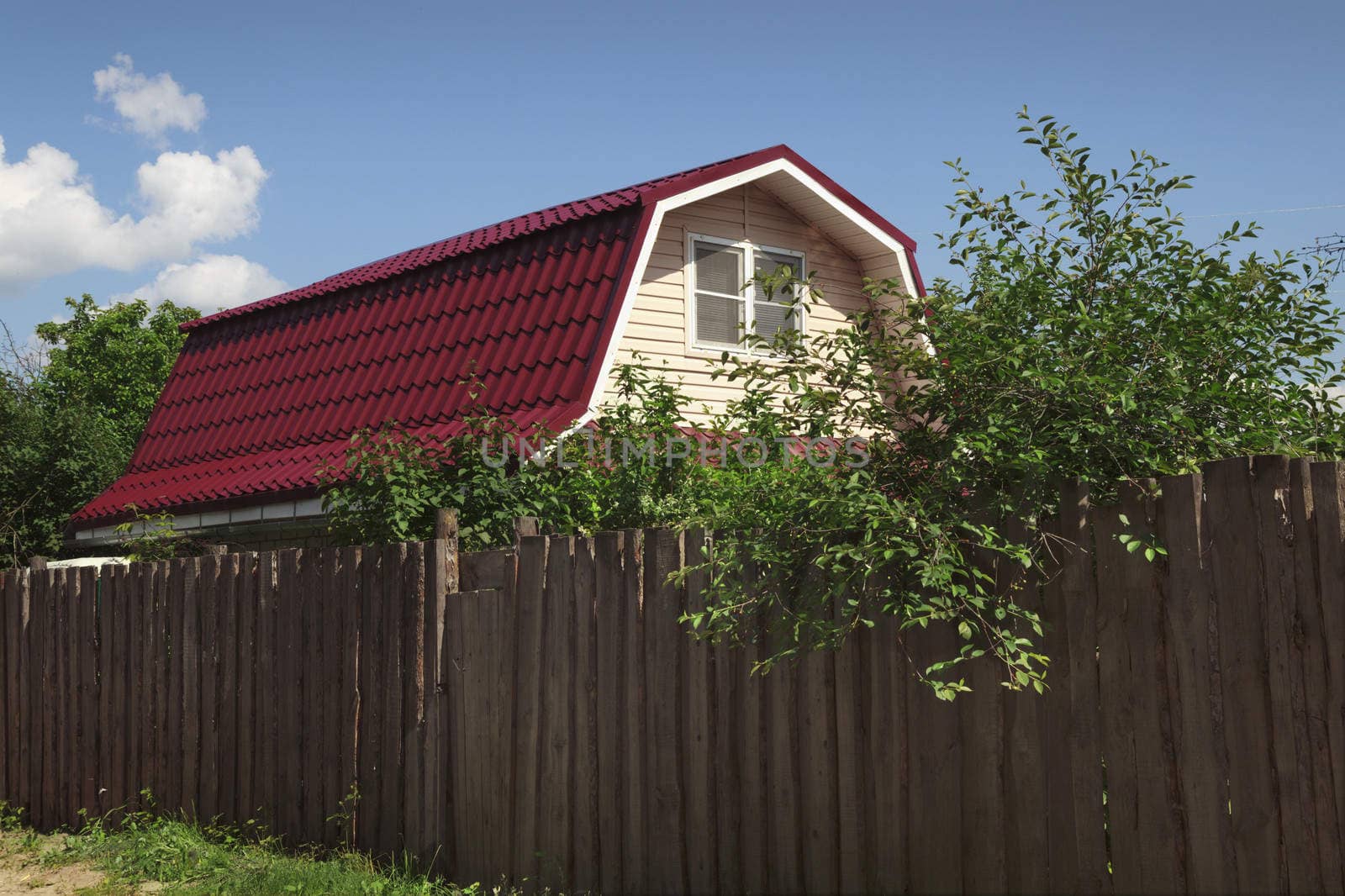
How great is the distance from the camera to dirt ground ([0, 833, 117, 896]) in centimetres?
756

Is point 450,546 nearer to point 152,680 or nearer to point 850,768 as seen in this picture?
point 850,768

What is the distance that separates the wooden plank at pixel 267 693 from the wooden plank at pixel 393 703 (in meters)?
1.06

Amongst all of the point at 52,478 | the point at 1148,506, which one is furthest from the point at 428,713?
the point at 52,478

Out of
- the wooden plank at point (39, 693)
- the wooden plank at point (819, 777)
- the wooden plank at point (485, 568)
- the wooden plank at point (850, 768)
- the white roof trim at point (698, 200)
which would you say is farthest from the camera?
the white roof trim at point (698, 200)

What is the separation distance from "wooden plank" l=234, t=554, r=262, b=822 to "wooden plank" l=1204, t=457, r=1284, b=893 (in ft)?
19.2

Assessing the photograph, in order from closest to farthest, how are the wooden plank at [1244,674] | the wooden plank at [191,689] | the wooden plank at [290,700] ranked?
the wooden plank at [1244,674]
the wooden plank at [290,700]
the wooden plank at [191,689]

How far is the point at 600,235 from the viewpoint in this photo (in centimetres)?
1240

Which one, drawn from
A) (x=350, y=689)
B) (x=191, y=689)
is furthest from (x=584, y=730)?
(x=191, y=689)

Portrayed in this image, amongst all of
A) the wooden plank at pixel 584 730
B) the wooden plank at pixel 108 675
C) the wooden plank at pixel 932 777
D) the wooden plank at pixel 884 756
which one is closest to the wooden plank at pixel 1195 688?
the wooden plank at pixel 932 777

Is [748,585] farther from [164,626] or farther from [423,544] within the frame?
[164,626]

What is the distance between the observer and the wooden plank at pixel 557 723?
6.22 meters

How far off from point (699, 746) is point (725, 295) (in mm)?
8864

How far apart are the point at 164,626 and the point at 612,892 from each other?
4.36 m

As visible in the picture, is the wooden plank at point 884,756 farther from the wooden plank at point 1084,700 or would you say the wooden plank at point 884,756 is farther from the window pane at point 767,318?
the window pane at point 767,318
